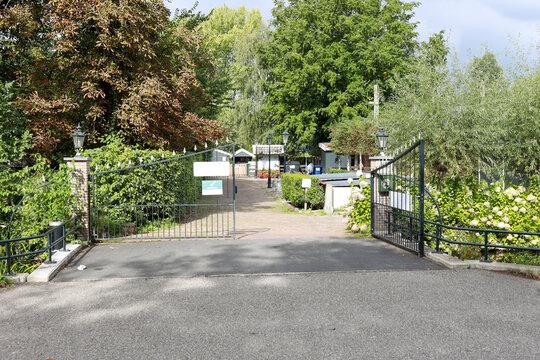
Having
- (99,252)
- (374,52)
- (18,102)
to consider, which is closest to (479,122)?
(99,252)

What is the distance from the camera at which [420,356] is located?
12.5 ft

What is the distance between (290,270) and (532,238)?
461 cm

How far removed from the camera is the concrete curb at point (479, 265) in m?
6.54

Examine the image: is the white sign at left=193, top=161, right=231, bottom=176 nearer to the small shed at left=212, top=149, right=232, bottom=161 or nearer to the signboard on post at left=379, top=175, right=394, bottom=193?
the small shed at left=212, top=149, right=232, bottom=161

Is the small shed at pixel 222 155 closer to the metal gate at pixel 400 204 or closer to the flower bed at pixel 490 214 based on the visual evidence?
the metal gate at pixel 400 204

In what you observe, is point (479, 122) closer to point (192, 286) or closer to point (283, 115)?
point (192, 286)

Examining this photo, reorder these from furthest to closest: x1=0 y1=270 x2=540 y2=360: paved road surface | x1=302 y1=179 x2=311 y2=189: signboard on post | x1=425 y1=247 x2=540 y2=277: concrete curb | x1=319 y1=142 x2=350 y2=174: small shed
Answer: x1=319 y1=142 x2=350 y2=174: small shed → x1=302 y1=179 x2=311 y2=189: signboard on post → x1=425 y1=247 x2=540 y2=277: concrete curb → x1=0 y1=270 x2=540 y2=360: paved road surface

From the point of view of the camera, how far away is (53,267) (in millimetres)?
6777

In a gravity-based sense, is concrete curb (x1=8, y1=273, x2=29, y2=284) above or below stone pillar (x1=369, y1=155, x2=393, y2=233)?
below

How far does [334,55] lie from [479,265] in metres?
28.4

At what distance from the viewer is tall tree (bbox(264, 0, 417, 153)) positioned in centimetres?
3247

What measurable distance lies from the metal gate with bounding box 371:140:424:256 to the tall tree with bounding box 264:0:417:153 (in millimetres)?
22863

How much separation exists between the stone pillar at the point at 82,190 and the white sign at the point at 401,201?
668 centimetres

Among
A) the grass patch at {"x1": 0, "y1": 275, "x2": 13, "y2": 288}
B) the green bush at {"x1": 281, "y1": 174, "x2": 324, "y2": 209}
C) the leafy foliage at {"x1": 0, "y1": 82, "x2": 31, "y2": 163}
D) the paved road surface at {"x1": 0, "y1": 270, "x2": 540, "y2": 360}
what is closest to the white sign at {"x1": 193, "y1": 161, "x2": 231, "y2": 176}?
the paved road surface at {"x1": 0, "y1": 270, "x2": 540, "y2": 360}
